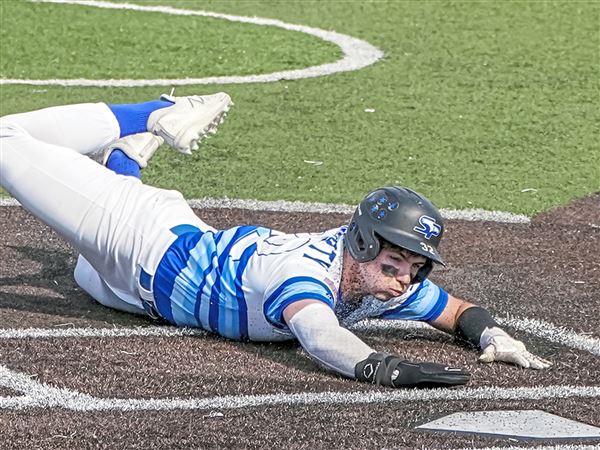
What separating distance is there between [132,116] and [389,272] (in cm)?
186

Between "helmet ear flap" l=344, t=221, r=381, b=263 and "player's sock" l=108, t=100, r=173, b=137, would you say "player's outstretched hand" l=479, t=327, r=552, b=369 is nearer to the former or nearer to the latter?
"helmet ear flap" l=344, t=221, r=381, b=263

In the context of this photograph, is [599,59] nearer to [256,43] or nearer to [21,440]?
[256,43]

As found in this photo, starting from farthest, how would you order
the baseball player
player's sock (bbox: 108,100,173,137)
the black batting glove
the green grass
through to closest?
the green grass
player's sock (bbox: 108,100,173,137)
the baseball player
the black batting glove

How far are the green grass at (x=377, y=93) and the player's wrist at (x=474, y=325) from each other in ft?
7.85

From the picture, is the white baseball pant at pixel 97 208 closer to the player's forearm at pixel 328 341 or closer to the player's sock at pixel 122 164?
the player's sock at pixel 122 164

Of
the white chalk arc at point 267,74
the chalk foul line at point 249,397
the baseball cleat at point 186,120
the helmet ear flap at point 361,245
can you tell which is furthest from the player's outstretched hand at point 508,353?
the white chalk arc at point 267,74

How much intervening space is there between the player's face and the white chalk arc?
5905 mm

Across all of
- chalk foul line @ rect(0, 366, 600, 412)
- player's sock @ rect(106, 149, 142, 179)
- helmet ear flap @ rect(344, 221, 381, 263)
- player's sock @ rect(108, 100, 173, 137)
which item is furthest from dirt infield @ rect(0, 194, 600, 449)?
player's sock @ rect(108, 100, 173, 137)

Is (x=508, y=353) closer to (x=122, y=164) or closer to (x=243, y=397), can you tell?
(x=243, y=397)

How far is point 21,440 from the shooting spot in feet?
15.7

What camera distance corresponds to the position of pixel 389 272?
574 centimetres

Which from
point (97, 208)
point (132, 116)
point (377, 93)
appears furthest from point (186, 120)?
point (377, 93)

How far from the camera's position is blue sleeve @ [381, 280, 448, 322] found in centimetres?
607

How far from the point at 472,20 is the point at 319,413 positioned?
9521 millimetres
